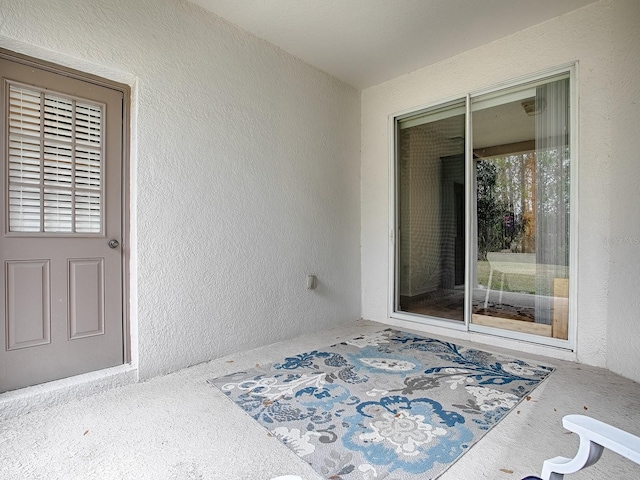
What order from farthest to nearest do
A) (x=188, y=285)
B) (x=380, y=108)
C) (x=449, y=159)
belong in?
(x=380, y=108) → (x=449, y=159) → (x=188, y=285)

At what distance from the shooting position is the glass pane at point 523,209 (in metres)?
2.78

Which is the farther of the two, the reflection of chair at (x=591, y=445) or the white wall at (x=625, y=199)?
the white wall at (x=625, y=199)

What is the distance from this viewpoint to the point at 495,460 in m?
1.49

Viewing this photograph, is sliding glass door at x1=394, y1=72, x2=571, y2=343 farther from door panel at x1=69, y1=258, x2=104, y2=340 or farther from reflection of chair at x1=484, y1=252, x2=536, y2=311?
door panel at x1=69, y1=258, x2=104, y2=340

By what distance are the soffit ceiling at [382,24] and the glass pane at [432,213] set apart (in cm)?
66

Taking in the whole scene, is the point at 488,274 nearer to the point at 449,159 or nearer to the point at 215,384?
the point at 449,159

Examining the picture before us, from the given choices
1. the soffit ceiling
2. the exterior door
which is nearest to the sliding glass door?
the soffit ceiling

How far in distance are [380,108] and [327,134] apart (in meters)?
0.78

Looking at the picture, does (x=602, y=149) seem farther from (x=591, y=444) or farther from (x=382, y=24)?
(x=591, y=444)

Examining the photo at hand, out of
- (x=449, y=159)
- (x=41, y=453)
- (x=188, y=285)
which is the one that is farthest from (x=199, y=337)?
(x=449, y=159)

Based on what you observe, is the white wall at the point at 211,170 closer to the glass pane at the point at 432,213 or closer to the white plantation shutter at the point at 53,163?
the white plantation shutter at the point at 53,163

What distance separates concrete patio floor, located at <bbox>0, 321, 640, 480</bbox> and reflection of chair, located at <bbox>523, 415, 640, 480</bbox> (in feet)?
2.02

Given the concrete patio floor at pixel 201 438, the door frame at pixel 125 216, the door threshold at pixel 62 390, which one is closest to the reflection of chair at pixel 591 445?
the concrete patio floor at pixel 201 438

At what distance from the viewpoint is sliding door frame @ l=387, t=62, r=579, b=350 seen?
2.67 meters
